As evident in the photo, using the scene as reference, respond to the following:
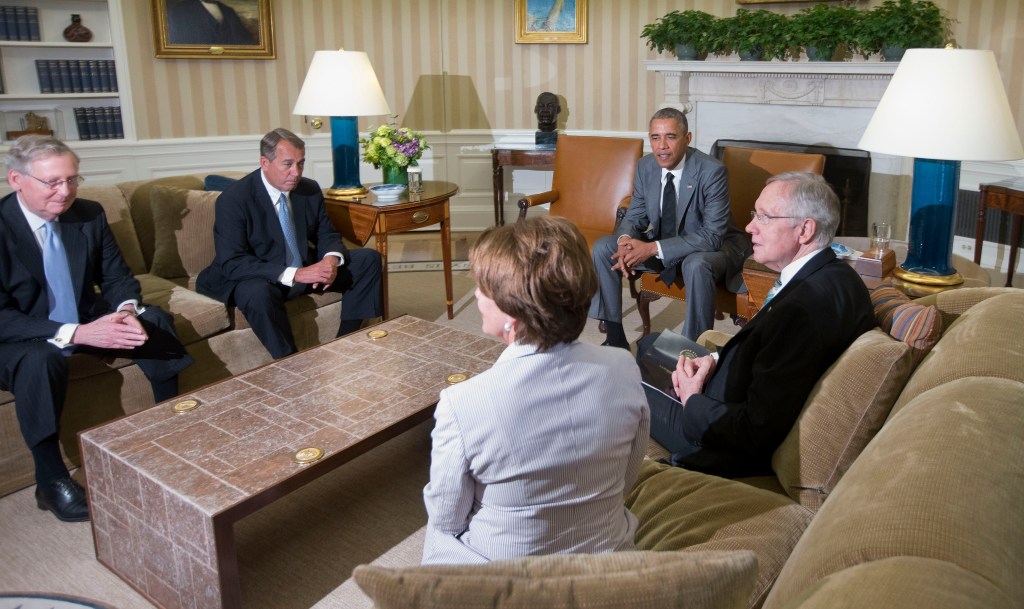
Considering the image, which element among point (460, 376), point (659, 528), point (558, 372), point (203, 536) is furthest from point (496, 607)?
point (460, 376)

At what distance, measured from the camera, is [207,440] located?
2.44m

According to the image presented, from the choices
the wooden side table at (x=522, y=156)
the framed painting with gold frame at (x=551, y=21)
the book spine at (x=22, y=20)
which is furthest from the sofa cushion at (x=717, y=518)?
the book spine at (x=22, y=20)

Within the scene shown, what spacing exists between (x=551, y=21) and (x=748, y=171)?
9.45 ft

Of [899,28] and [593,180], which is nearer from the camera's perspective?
[899,28]

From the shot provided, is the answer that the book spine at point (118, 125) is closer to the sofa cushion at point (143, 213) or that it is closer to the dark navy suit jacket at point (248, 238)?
the sofa cushion at point (143, 213)

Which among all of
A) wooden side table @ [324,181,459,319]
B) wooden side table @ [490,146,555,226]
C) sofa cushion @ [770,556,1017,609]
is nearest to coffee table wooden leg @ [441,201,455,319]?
wooden side table @ [324,181,459,319]

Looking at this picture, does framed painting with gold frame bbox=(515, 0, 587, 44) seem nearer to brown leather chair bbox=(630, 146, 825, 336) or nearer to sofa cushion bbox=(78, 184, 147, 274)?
brown leather chair bbox=(630, 146, 825, 336)

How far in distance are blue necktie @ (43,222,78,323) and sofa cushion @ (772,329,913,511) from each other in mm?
Answer: 2603

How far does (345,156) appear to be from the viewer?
4637 mm

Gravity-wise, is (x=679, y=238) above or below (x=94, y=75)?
below

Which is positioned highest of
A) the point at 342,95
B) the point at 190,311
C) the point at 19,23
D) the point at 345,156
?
the point at 19,23

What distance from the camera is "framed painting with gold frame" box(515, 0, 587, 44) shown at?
675 cm

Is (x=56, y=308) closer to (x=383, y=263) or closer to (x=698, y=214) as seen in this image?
(x=383, y=263)

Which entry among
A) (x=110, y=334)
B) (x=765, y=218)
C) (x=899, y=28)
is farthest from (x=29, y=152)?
(x=899, y=28)
